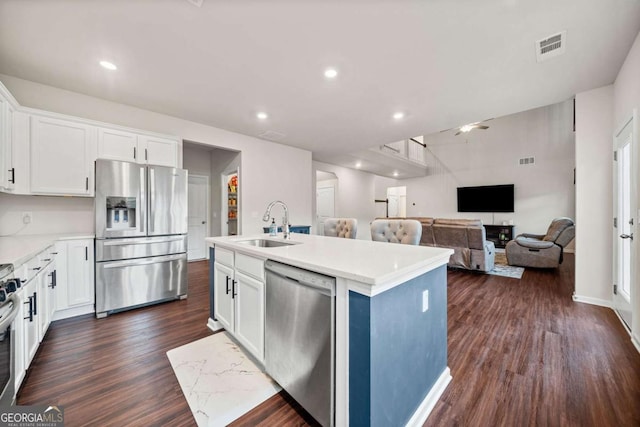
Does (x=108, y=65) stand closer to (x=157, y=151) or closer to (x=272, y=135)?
(x=157, y=151)

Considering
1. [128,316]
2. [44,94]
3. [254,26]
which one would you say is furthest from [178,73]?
[128,316]

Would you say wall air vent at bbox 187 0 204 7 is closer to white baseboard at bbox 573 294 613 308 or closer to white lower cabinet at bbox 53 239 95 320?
white lower cabinet at bbox 53 239 95 320

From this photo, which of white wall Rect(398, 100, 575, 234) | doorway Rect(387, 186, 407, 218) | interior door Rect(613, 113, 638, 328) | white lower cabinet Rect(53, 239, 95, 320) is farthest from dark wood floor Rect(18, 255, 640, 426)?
doorway Rect(387, 186, 407, 218)

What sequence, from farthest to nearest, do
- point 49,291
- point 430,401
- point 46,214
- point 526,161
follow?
point 526,161 < point 46,214 < point 49,291 < point 430,401

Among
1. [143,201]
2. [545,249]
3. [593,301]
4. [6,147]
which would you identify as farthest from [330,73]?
[545,249]

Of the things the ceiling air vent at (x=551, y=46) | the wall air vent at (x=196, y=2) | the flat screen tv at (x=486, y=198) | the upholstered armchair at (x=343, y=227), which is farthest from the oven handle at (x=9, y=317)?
the flat screen tv at (x=486, y=198)

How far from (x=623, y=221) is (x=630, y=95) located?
1.25m

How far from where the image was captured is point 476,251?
14.4 ft

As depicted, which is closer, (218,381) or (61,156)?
(218,381)

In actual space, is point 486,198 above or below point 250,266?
above

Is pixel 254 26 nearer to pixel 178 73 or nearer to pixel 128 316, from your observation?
pixel 178 73

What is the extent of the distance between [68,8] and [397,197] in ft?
36.9

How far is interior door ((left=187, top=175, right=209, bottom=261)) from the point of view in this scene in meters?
5.64

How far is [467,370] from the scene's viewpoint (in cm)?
176
